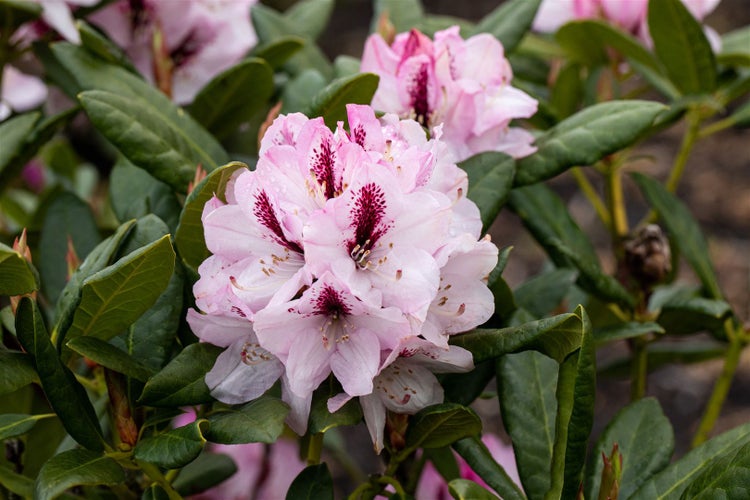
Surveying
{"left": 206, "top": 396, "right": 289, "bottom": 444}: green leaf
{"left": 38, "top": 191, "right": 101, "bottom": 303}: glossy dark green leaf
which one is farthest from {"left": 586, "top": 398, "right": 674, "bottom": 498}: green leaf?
{"left": 38, "top": 191, "right": 101, "bottom": 303}: glossy dark green leaf

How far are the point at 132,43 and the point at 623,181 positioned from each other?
2486 millimetres

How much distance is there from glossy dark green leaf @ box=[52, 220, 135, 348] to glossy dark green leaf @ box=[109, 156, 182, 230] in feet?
0.54

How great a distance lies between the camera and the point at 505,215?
11.5 feet

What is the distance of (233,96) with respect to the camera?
3.84ft

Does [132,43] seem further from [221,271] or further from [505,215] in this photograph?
[505,215]

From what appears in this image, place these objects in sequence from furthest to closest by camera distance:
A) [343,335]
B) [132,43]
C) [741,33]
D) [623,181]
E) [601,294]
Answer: [623,181] → [741,33] → [132,43] → [601,294] → [343,335]

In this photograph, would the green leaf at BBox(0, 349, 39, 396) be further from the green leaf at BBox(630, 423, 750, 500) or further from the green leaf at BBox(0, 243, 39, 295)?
the green leaf at BBox(630, 423, 750, 500)

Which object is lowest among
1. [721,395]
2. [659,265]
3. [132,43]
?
[721,395]

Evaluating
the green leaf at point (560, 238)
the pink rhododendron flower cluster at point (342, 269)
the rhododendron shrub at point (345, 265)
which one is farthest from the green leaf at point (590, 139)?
the pink rhododendron flower cluster at point (342, 269)

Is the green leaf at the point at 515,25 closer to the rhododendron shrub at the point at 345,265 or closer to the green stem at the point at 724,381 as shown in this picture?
the rhododendron shrub at the point at 345,265

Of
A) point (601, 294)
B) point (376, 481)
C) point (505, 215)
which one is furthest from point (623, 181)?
point (376, 481)

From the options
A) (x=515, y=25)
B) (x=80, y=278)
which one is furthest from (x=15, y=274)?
(x=515, y=25)

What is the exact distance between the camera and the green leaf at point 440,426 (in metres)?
0.81

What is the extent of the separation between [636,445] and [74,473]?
1.74 ft
